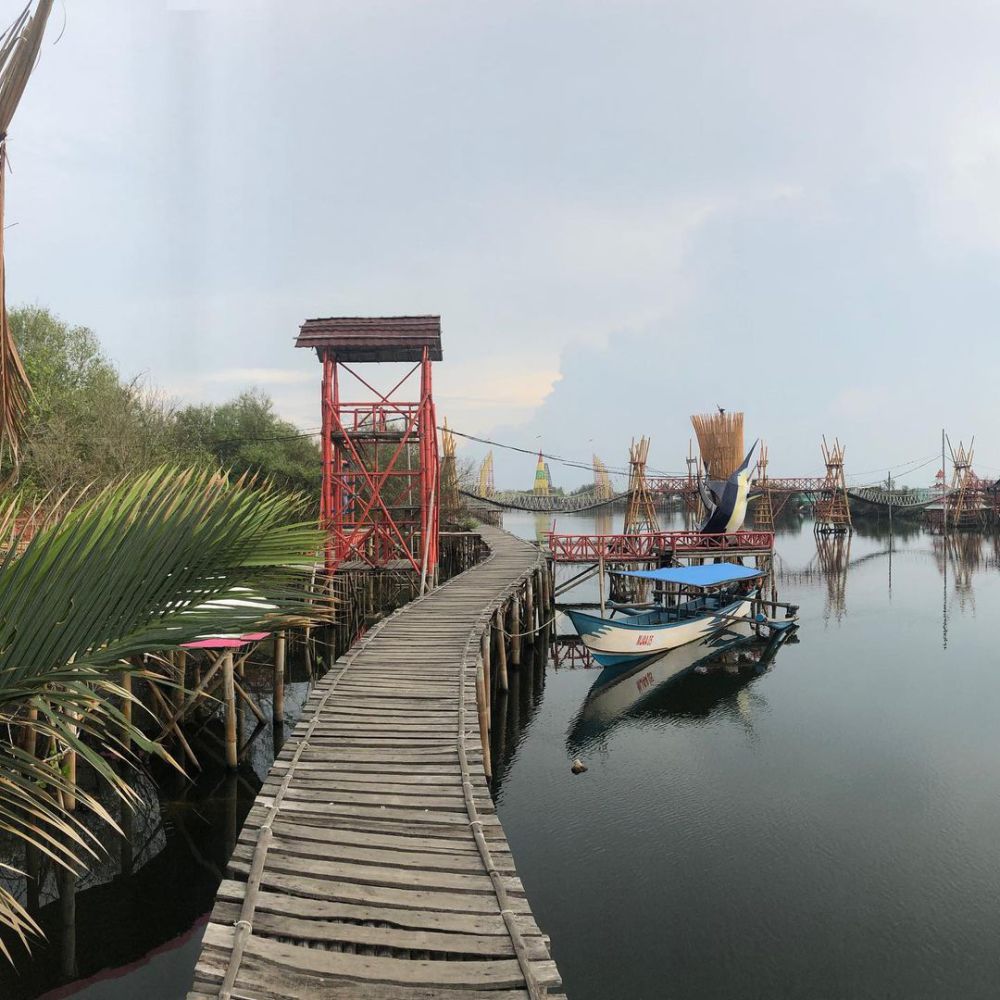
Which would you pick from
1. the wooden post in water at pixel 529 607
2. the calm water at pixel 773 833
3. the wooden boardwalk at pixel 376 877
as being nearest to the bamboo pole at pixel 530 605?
the wooden post in water at pixel 529 607

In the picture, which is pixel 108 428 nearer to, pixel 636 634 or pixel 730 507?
pixel 636 634

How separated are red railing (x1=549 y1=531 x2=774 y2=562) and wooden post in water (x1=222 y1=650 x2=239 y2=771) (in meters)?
16.1

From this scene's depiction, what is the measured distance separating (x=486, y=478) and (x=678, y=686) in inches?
2712

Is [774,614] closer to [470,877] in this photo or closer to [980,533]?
[470,877]

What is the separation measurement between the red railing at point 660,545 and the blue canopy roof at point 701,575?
207cm

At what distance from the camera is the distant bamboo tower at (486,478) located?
77.9m

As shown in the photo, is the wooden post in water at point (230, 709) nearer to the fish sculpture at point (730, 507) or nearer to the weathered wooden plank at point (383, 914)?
the weathered wooden plank at point (383, 914)

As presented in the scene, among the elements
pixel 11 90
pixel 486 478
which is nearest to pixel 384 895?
pixel 11 90

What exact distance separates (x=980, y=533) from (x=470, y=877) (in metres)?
77.0

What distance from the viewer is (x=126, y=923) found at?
8445 mm

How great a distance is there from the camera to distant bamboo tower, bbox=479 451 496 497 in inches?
3066

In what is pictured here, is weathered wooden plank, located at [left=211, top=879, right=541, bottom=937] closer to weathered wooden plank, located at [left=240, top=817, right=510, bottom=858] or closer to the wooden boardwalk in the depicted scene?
the wooden boardwalk

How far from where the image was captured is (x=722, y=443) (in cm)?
3756

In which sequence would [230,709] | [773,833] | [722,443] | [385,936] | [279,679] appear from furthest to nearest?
[722,443] → [279,679] → [230,709] → [773,833] → [385,936]
